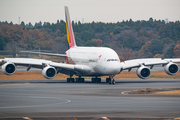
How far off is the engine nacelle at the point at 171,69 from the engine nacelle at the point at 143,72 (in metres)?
3.48

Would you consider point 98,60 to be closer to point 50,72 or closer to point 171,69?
point 50,72

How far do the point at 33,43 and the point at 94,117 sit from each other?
138 metres

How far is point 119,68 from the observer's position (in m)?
45.8

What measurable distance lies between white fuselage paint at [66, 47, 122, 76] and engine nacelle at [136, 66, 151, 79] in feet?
13.8

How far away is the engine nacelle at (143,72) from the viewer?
163ft

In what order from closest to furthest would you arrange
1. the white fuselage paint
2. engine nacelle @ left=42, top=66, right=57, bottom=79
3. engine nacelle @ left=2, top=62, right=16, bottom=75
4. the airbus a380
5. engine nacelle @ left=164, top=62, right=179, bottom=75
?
the white fuselage paint < the airbus a380 < engine nacelle @ left=42, top=66, right=57, bottom=79 < engine nacelle @ left=2, top=62, right=16, bottom=75 < engine nacelle @ left=164, top=62, right=179, bottom=75

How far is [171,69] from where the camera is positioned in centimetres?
5275

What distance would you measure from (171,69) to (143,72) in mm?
4766

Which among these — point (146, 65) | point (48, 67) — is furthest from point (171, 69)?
point (48, 67)

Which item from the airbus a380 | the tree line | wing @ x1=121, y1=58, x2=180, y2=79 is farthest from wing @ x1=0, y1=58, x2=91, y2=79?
the tree line

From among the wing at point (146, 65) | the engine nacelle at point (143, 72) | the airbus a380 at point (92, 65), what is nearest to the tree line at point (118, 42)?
the airbus a380 at point (92, 65)

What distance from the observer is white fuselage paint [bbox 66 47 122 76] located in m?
46.0

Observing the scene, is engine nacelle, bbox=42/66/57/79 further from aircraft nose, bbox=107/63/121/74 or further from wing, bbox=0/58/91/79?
aircraft nose, bbox=107/63/121/74

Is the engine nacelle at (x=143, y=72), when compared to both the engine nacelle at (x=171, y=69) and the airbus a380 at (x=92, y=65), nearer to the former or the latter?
the airbus a380 at (x=92, y=65)
